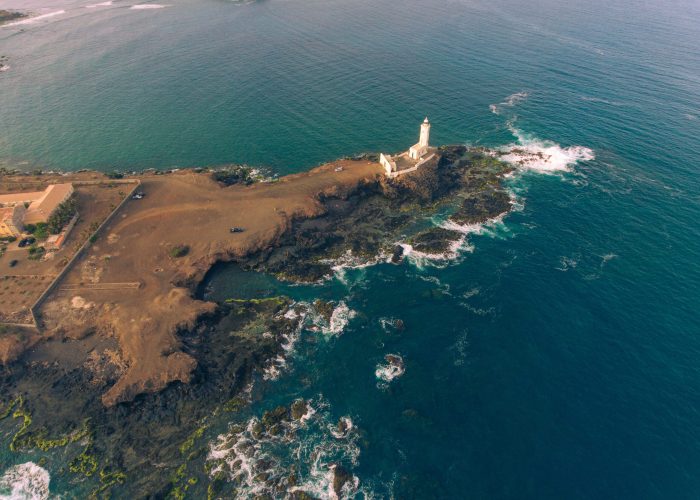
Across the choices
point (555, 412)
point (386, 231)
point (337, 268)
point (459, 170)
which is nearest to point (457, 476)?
point (555, 412)

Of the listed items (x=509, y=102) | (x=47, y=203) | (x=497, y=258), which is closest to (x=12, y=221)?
(x=47, y=203)

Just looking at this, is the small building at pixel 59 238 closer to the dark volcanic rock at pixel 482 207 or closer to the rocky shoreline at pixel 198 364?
the rocky shoreline at pixel 198 364

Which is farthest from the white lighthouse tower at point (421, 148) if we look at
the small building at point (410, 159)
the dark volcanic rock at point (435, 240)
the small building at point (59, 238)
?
the small building at point (59, 238)

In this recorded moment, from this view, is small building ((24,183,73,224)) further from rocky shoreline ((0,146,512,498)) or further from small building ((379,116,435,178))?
small building ((379,116,435,178))

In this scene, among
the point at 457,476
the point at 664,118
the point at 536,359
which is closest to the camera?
the point at 457,476

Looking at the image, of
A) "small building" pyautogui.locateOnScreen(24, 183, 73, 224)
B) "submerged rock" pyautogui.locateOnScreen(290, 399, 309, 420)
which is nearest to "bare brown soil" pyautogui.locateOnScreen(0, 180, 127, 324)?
"small building" pyautogui.locateOnScreen(24, 183, 73, 224)

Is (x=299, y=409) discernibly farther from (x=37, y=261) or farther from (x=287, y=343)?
(x=37, y=261)

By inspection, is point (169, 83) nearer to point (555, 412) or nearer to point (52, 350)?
point (52, 350)
